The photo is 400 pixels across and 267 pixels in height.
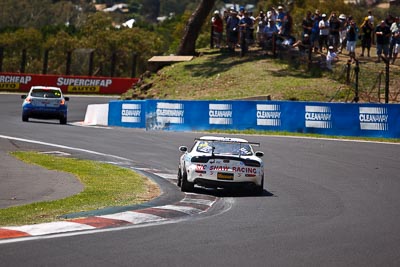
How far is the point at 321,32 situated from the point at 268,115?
6.72 m

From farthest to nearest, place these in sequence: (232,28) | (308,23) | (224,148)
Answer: (232,28) < (308,23) < (224,148)

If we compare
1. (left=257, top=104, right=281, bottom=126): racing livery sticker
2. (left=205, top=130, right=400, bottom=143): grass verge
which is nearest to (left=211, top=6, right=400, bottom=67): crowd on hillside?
(left=205, top=130, right=400, bottom=143): grass verge

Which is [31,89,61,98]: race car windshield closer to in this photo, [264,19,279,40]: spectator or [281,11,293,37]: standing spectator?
[264,19,279,40]: spectator

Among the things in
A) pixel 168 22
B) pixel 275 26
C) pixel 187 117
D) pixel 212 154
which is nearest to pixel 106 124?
pixel 187 117

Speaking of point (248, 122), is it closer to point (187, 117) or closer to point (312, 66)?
point (187, 117)

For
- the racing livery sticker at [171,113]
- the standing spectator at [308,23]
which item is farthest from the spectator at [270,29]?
the racing livery sticker at [171,113]

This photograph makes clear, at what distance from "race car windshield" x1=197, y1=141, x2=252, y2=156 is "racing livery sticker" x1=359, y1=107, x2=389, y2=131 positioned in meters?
13.8

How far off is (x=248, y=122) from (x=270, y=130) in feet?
3.26

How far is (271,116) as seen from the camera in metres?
33.1

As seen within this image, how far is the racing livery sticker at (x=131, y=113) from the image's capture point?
3669 cm

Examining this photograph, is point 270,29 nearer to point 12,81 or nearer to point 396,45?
point 396,45

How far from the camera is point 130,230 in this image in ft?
39.2

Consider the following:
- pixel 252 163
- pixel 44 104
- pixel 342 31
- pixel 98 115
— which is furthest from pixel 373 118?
pixel 252 163

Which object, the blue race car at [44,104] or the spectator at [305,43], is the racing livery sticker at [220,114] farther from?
the spectator at [305,43]
